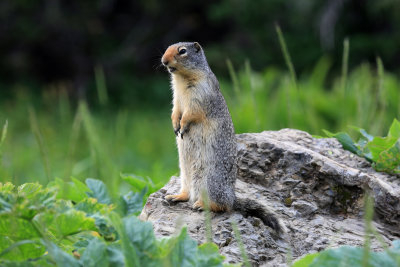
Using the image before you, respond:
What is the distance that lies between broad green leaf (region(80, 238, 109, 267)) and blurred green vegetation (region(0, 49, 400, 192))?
1.29 feet

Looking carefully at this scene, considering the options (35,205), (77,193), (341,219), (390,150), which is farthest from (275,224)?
(35,205)

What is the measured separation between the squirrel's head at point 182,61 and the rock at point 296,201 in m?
0.49

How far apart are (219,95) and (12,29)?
389 inches

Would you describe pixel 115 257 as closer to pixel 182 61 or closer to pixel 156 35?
pixel 182 61

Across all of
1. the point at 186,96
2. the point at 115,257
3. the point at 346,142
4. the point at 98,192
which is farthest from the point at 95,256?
the point at 346,142

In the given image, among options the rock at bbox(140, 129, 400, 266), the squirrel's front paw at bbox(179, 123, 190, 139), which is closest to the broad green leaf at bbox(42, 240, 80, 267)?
the rock at bbox(140, 129, 400, 266)

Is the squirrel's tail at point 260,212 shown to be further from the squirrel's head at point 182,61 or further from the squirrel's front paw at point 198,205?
the squirrel's head at point 182,61

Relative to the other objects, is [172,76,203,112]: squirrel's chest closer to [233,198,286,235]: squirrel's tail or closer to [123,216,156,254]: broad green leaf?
[233,198,286,235]: squirrel's tail

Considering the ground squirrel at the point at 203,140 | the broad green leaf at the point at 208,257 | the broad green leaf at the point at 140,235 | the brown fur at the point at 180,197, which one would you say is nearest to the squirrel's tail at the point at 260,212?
the ground squirrel at the point at 203,140

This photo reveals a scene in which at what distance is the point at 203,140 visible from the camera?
9.74 feet

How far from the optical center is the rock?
2482 mm

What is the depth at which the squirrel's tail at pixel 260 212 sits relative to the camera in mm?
2605

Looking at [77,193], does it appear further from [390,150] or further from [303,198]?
[390,150]

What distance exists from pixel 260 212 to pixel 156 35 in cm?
1087
